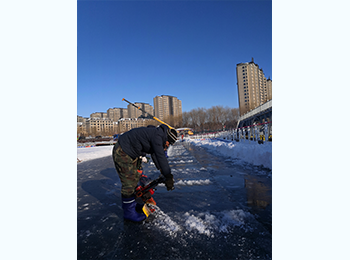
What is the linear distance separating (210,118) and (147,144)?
74.3 meters

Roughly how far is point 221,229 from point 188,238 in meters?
0.44

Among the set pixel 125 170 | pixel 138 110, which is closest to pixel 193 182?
pixel 125 170

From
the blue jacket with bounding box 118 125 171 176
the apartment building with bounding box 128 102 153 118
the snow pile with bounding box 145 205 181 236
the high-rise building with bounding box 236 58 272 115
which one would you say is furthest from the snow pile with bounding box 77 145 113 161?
the apartment building with bounding box 128 102 153 118

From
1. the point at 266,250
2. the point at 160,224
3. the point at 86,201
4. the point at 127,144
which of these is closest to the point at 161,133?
the point at 127,144

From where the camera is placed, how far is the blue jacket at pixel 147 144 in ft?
8.14

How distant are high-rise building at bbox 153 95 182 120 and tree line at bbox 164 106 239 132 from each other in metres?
72.9

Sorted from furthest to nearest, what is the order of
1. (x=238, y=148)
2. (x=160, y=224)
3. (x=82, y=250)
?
(x=238, y=148) → (x=160, y=224) → (x=82, y=250)

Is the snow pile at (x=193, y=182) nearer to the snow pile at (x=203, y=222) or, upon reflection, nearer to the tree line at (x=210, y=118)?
the snow pile at (x=203, y=222)

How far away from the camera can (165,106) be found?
15612 centimetres

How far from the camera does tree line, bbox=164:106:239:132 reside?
7188cm

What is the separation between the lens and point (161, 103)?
15438cm

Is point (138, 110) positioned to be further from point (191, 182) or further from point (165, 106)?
point (191, 182)

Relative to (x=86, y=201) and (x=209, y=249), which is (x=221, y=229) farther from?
(x=86, y=201)

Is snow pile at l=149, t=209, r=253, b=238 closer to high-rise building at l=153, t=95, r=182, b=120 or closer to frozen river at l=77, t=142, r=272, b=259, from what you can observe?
frozen river at l=77, t=142, r=272, b=259
